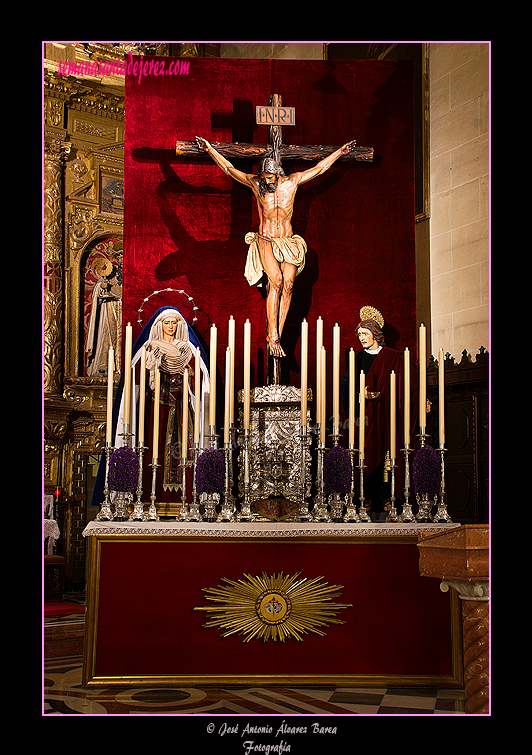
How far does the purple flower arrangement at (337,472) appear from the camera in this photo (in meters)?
4.63

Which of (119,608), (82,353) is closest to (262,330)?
(119,608)

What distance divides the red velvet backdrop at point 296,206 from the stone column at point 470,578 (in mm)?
3071

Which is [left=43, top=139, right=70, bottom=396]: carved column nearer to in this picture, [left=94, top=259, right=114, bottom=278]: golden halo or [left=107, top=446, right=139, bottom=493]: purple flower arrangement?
[left=94, top=259, right=114, bottom=278]: golden halo

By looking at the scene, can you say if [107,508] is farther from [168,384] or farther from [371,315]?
[371,315]

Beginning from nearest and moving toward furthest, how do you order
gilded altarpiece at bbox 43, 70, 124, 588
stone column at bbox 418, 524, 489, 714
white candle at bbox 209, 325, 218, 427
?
1. stone column at bbox 418, 524, 489, 714
2. white candle at bbox 209, 325, 218, 427
3. gilded altarpiece at bbox 43, 70, 124, 588

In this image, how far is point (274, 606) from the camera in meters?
4.38

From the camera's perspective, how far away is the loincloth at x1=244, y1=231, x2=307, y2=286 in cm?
562

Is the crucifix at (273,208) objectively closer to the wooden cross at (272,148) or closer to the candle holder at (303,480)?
the wooden cross at (272,148)

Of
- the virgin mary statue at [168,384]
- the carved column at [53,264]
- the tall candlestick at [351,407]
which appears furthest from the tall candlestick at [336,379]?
the carved column at [53,264]

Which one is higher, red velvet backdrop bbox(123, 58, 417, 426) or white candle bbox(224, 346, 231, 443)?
red velvet backdrop bbox(123, 58, 417, 426)

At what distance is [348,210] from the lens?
20.2ft

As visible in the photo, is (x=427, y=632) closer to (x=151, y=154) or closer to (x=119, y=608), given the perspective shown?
(x=119, y=608)

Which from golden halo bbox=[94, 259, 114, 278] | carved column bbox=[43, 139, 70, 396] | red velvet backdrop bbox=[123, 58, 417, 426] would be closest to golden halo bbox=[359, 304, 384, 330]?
red velvet backdrop bbox=[123, 58, 417, 426]

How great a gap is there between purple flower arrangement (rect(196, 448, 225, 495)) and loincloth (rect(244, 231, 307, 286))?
1.67 m
